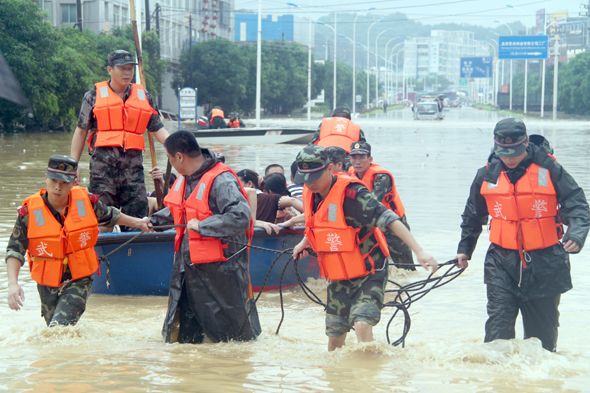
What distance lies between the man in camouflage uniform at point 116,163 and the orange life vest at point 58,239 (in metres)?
2.14

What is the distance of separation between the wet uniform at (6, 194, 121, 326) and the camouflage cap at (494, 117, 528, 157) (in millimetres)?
2691

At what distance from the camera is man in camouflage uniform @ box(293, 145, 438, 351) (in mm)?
7008

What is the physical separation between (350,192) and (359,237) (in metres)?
0.28

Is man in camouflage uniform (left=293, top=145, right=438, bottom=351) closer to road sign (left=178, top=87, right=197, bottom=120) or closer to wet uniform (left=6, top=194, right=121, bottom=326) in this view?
wet uniform (left=6, top=194, right=121, bottom=326)

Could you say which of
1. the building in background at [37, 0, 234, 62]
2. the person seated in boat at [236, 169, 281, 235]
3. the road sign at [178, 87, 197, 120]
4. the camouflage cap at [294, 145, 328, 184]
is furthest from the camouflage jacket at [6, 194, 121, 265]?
the building in background at [37, 0, 234, 62]

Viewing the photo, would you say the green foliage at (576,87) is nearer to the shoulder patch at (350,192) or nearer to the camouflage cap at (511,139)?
the camouflage cap at (511,139)

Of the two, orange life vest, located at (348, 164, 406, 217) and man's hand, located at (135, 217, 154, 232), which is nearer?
man's hand, located at (135, 217, 154, 232)

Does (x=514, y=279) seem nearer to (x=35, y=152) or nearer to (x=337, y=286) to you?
(x=337, y=286)

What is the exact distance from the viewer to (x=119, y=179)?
10.0 meters

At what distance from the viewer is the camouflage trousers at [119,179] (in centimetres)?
992

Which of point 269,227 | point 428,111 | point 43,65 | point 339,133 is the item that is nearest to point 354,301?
point 269,227

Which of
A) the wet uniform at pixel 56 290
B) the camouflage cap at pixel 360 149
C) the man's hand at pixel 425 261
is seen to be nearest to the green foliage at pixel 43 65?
the camouflage cap at pixel 360 149

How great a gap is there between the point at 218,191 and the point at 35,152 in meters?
25.7

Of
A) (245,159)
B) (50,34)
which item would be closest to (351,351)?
(245,159)
